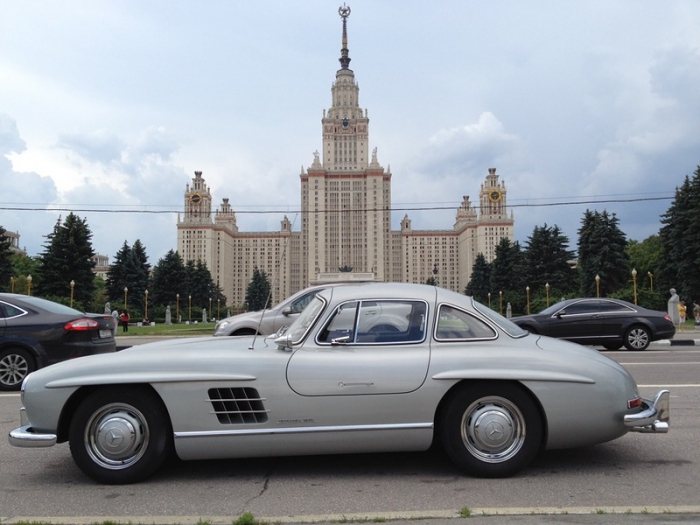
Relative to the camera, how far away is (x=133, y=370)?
4594 mm

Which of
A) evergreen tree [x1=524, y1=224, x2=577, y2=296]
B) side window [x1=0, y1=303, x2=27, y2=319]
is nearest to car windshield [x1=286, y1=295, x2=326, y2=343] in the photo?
side window [x1=0, y1=303, x2=27, y2=319]

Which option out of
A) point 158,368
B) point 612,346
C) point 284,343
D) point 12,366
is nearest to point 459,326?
point 284,343

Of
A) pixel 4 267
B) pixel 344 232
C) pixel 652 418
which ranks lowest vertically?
pixel 652 418

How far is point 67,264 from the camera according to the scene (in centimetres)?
5641

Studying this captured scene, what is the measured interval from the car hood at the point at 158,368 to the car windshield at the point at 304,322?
184 mm

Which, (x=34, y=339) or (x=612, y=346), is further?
(x=612, y=346)

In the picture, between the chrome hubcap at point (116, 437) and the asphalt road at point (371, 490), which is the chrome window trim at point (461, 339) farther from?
the chrome hubcap at point (116, 437)

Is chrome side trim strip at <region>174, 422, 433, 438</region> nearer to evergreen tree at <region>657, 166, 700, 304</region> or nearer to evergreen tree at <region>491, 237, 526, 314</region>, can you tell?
evergreen tree at <region>657, 166, 700, 304</region>

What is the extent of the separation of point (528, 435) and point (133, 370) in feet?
9.85

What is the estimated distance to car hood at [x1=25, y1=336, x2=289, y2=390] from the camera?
4.55 meters

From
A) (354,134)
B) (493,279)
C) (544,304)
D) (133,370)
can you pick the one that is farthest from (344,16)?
(133,370)

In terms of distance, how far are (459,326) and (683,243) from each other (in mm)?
49009

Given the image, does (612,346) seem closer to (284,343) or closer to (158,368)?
(284,343)

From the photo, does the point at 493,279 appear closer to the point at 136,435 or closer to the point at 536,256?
the point at 536,256
